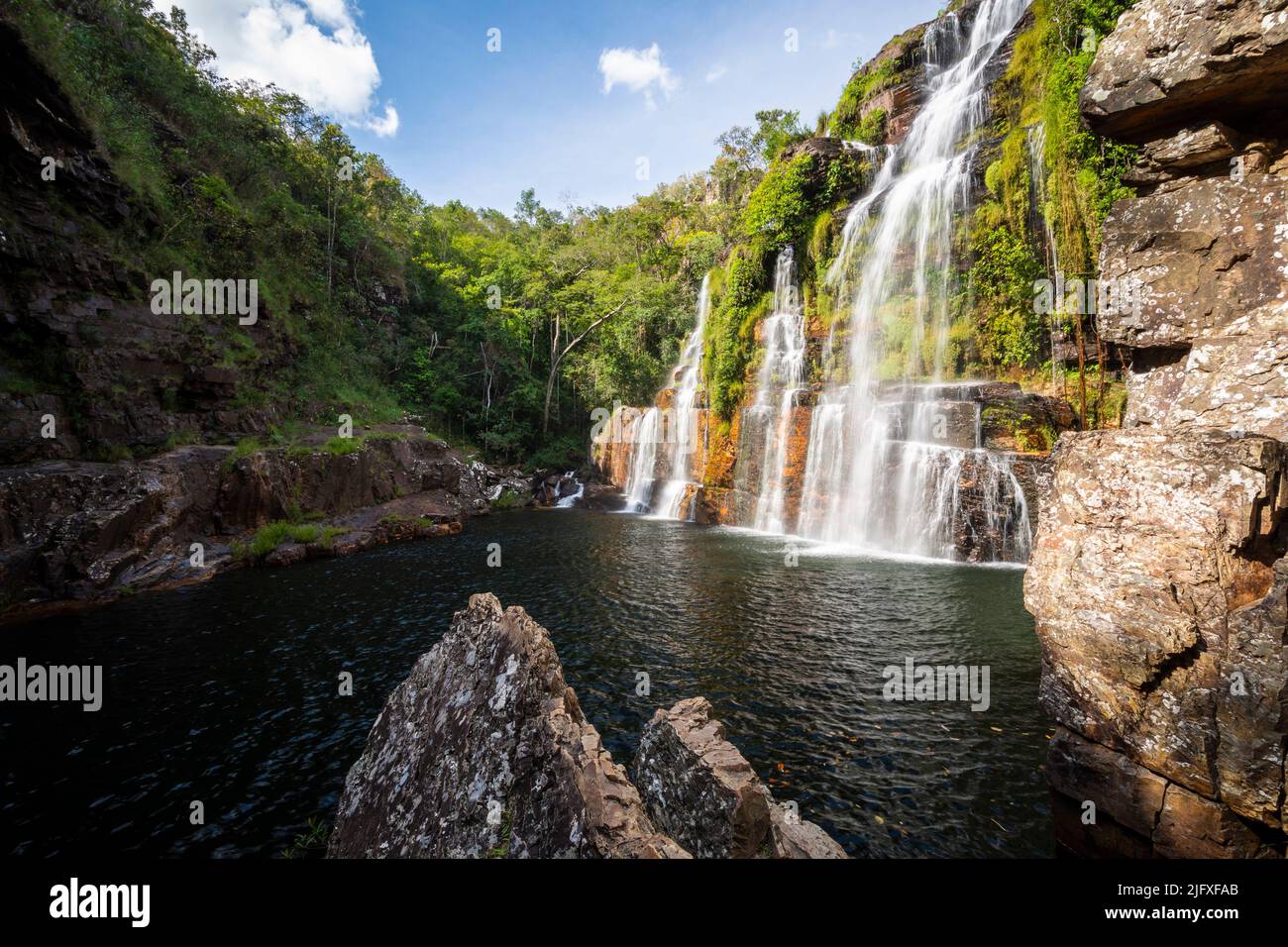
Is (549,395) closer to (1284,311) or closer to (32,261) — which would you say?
(32,261)

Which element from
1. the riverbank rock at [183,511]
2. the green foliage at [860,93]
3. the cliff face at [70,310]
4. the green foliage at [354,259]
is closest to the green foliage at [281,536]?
the riverbank rock at [183,511]

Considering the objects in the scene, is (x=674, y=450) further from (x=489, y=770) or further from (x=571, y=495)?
(x=489, y=770)

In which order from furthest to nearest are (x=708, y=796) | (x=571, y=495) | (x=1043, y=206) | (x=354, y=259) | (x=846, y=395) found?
(x=354, y=259) < (x=571, y=495) < (x=846, y=395) < (x=1043, y=206) < (x=708, y=796)

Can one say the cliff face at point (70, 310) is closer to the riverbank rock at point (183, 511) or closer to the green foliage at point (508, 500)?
the riverbank rock at point (183, 511)

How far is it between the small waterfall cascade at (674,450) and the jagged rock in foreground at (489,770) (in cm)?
2223

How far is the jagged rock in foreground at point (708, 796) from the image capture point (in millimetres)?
3221

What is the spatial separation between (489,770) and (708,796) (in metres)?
1.44

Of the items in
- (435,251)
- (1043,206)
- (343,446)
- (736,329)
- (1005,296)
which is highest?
(435,251)

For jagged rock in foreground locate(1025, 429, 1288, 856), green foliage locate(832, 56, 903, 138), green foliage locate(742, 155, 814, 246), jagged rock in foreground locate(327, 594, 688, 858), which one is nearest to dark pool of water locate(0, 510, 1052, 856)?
jagged rock in foreground locate(1025, 429, 1288, 856)

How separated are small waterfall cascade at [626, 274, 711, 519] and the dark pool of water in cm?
1337

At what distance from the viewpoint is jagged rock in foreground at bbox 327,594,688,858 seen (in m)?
2.61

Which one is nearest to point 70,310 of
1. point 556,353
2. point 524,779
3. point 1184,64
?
point 524,779

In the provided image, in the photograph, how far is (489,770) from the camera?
10.1ft
